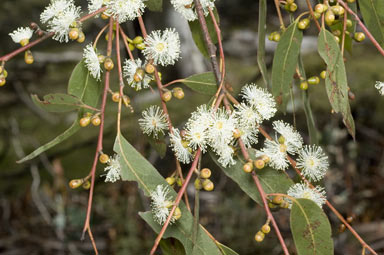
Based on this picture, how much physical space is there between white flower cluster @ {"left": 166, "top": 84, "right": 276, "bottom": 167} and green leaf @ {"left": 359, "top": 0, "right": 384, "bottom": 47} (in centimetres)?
29

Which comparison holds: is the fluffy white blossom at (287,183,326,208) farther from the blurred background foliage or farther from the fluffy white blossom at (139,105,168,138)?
the blurred background foliage

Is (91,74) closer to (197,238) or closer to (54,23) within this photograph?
(54,23)

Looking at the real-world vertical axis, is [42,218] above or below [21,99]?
below

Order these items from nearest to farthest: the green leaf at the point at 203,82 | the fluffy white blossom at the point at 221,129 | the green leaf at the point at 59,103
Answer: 1. the fluffy white blossom at the point at 221,129
2. the green leaf at the point at 59,103
3. the green leaf at the point at 203,82

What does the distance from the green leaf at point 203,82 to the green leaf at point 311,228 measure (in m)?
0.29

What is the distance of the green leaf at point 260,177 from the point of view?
2.43ft

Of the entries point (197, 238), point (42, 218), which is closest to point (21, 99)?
point (42, 218)

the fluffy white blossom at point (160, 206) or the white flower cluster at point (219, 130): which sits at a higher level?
the white flower cluster at point (219, 130)

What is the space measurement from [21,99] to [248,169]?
3142 millimetres

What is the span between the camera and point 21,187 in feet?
9.75

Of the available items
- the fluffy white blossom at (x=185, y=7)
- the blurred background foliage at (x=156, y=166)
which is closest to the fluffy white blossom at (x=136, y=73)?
the fluffy white blossom at (x=185, y=7)

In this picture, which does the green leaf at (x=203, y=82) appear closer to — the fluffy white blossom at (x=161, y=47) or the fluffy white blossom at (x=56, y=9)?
the fluffy white blossom at (x=161, y=47)

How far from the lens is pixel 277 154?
723 mm

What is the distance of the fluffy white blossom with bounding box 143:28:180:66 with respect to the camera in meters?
0.76
